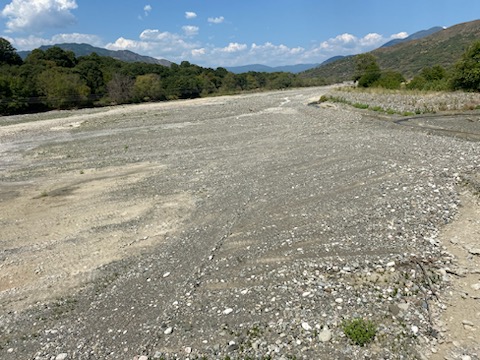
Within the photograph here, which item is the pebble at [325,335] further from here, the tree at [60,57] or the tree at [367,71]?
the tree at [60,57]

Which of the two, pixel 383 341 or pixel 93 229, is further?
pixel 93 229

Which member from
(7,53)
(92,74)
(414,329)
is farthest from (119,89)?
(414,329)

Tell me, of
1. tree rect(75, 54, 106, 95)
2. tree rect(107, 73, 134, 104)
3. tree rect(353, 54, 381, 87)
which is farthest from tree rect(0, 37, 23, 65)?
tree rect(353, 54, 381, 87)

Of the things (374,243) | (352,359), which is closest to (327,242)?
(374,243)

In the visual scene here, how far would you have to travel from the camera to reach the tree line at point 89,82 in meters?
69.7

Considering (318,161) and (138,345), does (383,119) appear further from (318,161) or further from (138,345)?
(138,345)

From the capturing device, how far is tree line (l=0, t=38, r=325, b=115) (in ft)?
229

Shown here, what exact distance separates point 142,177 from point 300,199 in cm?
871

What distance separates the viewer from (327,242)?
9852mm

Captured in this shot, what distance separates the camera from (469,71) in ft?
123

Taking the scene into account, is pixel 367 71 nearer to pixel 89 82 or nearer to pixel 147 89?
pixel 147 89

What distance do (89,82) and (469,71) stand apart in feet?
255

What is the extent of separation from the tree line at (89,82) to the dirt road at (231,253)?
57.6 meters

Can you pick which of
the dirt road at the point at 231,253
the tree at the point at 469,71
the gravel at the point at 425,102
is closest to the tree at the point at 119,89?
the gravel at the point at 425,102
